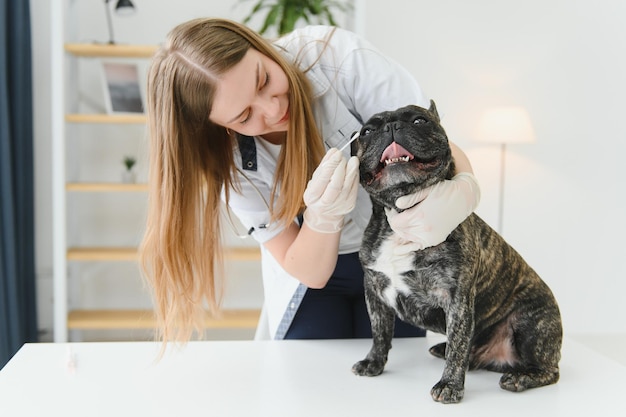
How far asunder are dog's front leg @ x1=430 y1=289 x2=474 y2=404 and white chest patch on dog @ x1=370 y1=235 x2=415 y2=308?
3.4 inches

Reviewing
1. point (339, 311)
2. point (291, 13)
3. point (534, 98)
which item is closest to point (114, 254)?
point (291, 13)

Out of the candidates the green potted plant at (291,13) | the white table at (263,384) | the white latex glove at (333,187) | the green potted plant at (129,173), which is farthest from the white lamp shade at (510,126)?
the white latex glove at (333,187)

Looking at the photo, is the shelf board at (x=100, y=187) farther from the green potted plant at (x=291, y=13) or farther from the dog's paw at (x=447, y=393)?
the dog's paw at (x=447, y=393)

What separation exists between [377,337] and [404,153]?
352mm

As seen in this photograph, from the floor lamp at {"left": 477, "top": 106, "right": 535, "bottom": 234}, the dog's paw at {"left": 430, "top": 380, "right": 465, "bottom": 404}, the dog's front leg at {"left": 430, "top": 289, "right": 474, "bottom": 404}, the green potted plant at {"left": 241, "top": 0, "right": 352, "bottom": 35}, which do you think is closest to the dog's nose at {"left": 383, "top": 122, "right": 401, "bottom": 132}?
the dog's front leg at {"left": 430, "top": 289, "right": 474, "bottom": 404}

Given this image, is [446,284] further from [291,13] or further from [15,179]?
[15,179]

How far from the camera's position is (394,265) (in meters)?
1.04

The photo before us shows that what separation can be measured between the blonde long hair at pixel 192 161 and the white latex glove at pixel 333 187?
15 centimetres

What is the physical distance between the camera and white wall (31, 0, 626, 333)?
3.22 m

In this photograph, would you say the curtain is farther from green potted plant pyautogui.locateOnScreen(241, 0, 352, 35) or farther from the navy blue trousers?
the navy blue trousers

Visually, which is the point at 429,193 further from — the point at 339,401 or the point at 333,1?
the point at 333,1

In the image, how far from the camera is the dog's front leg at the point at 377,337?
1.11 m

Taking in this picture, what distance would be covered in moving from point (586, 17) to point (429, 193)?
2.73m

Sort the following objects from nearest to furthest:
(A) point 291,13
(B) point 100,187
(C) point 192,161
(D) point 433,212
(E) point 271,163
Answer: (D) point 433,212
(C) point 192,161
(E) point 271,163
(A) point 291,13
(B) point 100,187
